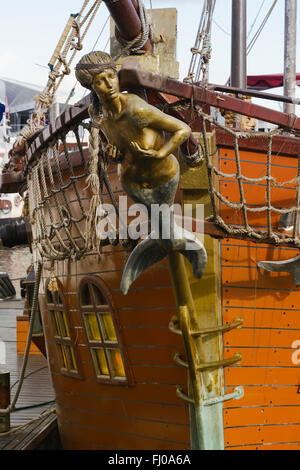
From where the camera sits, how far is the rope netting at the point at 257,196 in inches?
157

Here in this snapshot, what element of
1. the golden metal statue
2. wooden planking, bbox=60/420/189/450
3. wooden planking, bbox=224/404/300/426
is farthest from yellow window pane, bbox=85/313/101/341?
the golden metal statue

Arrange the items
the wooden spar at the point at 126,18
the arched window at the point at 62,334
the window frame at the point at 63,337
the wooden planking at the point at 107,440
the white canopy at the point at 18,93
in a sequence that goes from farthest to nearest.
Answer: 1. the white canopy at the point at 18,93
2. the arched window at the point at 62,334
3. the window frame at the point at 63,337
4. the wooden planking at the point at 107,440
5. the wooden spar at the point at 126,18

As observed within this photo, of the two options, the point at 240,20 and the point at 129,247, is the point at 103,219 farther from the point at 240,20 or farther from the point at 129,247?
the point at 240,20

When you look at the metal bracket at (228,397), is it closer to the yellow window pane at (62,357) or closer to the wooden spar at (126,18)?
the yellow window pane at (62,357)

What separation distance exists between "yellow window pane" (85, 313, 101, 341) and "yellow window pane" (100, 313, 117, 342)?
0.44 ft

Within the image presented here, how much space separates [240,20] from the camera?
294 inches

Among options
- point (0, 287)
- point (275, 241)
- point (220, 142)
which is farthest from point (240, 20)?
point (0, 287)

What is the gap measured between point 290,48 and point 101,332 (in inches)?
203

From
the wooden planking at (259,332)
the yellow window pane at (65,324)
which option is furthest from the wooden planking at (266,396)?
the yellow window pane at (65,324)

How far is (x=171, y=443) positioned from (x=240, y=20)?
4.98 meters

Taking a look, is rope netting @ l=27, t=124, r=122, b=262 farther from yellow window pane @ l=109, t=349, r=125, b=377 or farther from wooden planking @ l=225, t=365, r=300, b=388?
wooden planking @ l=225, t=365, r=300, b=388

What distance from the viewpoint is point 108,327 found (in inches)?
194

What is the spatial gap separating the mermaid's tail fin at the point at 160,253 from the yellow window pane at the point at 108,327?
1.00 meters

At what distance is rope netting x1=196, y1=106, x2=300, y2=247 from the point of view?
3.99 m
